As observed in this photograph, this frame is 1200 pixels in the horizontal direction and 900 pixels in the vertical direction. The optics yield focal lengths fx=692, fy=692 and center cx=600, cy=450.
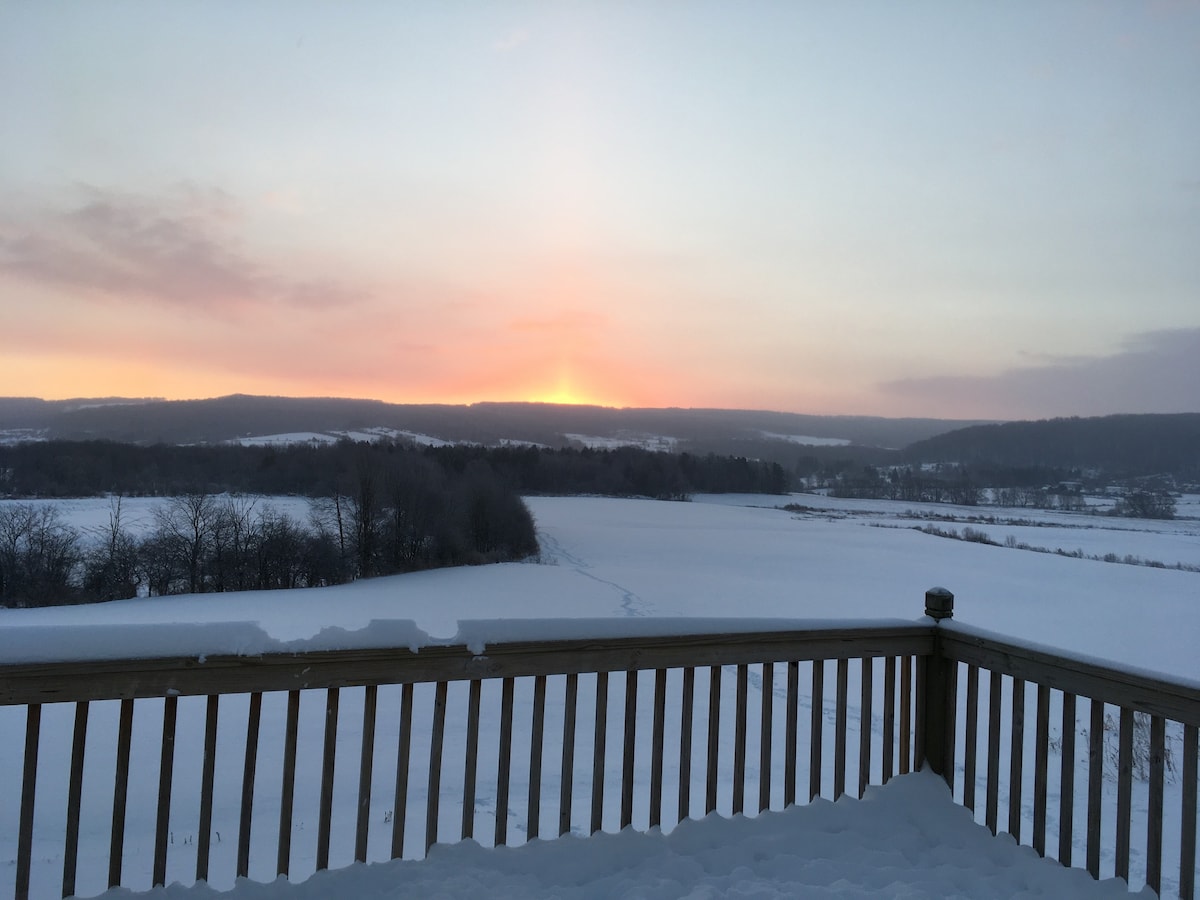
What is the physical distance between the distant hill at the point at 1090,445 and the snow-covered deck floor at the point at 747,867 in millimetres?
82807

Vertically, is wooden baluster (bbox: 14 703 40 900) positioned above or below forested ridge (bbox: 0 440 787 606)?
above

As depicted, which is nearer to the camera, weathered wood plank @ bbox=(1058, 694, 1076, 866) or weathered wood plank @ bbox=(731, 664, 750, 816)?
weathered wood plank @ bbox=(1058, 694, 1076, 866)

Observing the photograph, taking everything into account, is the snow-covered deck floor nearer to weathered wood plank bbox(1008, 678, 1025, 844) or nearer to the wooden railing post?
weathered wood plank bbox(1008, 678, 1025, 844)

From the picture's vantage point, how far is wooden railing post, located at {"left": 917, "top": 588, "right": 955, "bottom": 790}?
3.03 meters

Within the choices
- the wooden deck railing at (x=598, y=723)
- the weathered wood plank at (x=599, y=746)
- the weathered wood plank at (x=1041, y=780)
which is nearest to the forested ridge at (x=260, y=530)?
the wooden deck railing at (x=598, y=723)

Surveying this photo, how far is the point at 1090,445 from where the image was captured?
8400 centimetres

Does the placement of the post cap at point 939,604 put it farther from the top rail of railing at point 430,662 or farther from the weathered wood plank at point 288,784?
the weathered wood plank at point 288,784

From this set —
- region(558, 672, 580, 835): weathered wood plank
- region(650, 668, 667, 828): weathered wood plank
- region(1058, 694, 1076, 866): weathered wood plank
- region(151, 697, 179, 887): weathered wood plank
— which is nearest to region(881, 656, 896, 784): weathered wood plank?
region(1058, 694, 1076, 866): weathered wood plank

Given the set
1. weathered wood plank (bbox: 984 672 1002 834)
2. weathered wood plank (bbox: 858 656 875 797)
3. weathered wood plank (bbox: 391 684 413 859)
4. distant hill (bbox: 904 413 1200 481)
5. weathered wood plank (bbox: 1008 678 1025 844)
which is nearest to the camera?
weathered wood plank (bbox: 391 684 413 859)

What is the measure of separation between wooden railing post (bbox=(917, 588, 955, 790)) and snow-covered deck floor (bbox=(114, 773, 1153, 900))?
0.25 metres

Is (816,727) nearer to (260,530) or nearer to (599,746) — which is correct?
(599,746)

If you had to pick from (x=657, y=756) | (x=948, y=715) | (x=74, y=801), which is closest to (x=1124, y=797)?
(x=948, y=715)

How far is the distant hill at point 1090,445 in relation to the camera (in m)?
69.1

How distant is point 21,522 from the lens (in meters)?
31.5
